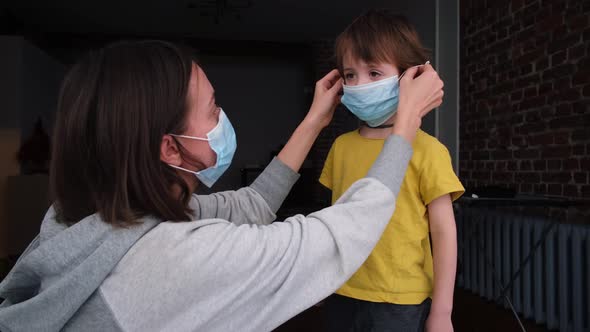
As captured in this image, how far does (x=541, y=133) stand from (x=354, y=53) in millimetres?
2400

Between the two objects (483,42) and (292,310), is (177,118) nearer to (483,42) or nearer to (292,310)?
(292,310)

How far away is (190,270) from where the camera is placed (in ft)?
2.28

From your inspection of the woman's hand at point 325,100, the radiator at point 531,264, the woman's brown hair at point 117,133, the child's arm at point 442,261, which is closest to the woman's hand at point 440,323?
the child's arm at point 442,261

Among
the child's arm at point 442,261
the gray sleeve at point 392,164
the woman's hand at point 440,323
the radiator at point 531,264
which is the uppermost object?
the gray sleeve at point 392,164

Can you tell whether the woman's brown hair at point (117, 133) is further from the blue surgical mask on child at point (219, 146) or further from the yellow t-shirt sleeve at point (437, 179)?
the yellow t-shirt sleeve at point (437, 179)

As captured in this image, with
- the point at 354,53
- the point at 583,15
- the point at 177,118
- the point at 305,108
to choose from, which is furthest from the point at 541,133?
the point at 305,108

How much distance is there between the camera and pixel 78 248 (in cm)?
71

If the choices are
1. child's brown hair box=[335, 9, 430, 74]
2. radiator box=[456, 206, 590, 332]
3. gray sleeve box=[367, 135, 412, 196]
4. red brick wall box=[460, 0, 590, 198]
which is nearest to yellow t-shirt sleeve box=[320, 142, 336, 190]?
child's brown hair box=[335, 9, 430, 74]

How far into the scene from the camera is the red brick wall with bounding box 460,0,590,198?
9.14 ft

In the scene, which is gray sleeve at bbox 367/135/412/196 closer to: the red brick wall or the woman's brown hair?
the woman's brown hair

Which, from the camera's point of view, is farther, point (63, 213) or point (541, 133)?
point (541, 133)

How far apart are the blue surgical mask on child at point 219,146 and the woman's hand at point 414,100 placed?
36cm

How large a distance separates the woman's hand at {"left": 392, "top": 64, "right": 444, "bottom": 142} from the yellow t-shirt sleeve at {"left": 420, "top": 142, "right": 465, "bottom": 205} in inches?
9.1

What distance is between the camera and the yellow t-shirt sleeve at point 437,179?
1.13m
